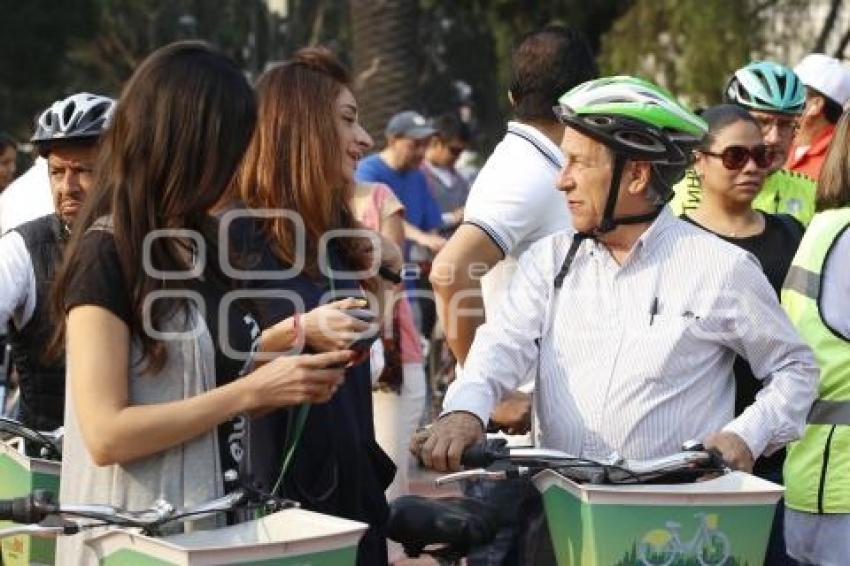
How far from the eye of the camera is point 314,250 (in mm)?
4988

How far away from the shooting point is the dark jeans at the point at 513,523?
501 cm

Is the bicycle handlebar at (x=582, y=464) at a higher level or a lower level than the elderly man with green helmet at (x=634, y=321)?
lower

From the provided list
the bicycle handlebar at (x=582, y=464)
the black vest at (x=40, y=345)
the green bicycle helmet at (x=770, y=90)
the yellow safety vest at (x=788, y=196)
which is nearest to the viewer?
the bicycle handlebar at (x=582, y=464)

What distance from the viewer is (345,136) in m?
5.20

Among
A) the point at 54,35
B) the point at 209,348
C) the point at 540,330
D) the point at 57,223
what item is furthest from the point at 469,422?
the point at 54,35

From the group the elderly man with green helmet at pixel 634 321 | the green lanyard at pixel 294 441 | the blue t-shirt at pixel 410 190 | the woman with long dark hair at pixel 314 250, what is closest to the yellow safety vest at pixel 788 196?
the woman with long dark hair at pixel 314 250

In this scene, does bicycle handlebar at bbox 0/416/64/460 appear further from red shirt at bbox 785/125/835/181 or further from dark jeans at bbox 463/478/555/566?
red shirt at bbox 785/125/835/181

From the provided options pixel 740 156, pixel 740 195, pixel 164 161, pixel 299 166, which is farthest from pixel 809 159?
pixel 164 161

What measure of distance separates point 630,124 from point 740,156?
190 cm

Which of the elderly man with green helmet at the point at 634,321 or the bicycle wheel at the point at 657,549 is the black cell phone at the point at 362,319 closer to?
the elderly man with green helmet at the point at 634,321

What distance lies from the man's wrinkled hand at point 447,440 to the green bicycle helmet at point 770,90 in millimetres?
3583

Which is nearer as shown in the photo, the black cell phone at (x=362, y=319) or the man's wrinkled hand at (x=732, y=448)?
the black cell phone at (x=362, y=319)

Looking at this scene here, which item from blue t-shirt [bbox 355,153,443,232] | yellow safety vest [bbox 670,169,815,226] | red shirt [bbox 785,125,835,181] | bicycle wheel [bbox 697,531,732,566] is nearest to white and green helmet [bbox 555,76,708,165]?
bicycle wheel [bbox 697,531,732,566]

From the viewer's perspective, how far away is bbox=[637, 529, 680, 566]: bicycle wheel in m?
4.05
